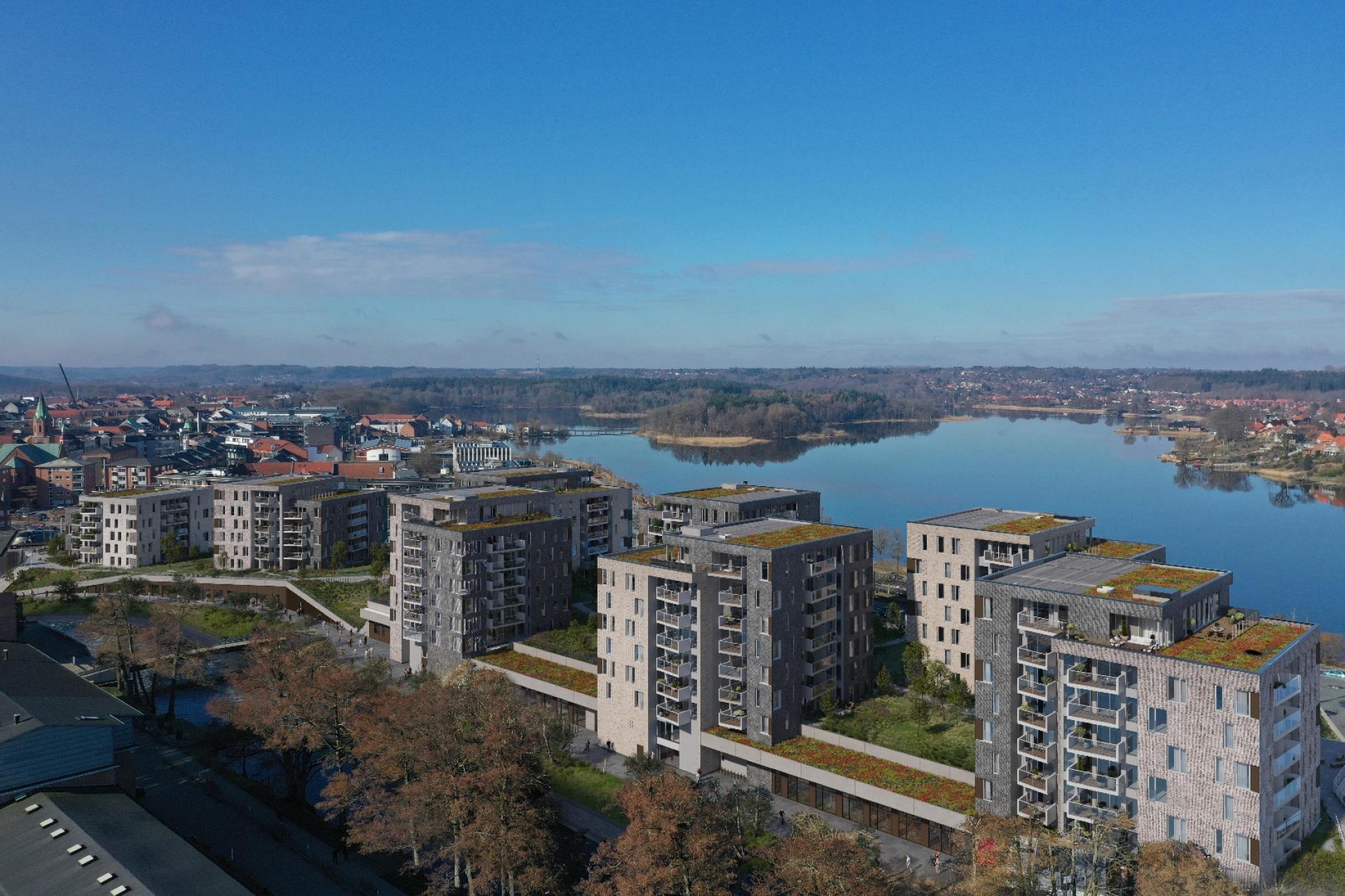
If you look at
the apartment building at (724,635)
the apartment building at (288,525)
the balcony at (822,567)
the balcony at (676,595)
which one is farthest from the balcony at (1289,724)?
the apartment building at (288,525)

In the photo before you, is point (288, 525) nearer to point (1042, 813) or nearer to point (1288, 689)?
point (1042, 813)

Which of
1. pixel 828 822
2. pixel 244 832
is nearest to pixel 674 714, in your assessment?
pixel 828 822

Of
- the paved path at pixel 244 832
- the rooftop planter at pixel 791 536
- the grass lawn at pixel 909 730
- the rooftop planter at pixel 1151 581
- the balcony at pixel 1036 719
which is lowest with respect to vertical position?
the paved path at pixel 244 832

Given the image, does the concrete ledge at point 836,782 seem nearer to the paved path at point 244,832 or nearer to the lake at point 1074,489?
the paved path at point 244,832

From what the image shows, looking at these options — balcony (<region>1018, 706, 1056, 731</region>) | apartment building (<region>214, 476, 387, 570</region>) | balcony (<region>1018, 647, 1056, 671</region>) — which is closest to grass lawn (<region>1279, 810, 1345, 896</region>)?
balcony (<region>1018, 706, 1056, 731</region>)

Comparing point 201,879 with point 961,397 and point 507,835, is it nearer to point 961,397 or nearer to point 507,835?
point 507,835

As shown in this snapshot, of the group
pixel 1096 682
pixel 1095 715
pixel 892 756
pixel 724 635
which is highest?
pixel 1096 682

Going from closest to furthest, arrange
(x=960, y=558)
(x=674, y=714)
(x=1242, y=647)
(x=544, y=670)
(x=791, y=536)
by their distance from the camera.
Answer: (x=1242, y=647) → (x=674, y=714) → (x=791, y=536) → (x=960, y=558) → (x=544, y=670)
